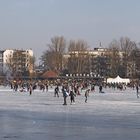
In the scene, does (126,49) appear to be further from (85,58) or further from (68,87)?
(68,87)

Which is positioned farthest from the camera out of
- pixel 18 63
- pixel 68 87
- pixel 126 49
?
pixel 18 63

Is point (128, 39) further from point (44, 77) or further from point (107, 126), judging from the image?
point (107, 126)

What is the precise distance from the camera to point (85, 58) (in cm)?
12212

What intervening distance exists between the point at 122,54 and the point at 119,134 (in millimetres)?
94000

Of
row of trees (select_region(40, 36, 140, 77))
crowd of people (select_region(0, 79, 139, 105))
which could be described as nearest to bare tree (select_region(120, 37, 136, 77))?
row of trees (select_region(40, 36, 140, 77))

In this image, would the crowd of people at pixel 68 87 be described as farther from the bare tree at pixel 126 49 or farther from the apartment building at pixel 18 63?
the apartment building at pixel 18 63

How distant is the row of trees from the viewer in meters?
105

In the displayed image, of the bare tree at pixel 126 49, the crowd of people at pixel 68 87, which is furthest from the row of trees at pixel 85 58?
the crowd of people at pixel 68 87

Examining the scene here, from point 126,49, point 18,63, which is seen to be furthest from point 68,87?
point 18,63

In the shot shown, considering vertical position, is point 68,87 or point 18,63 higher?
point 18,63

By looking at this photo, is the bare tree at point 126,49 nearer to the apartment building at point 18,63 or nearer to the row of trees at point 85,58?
the row of trees at point 85,58

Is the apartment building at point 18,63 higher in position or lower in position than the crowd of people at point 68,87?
higher

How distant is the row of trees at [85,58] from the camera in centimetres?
10504

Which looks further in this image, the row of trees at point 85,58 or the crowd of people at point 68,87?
the row of trees at point 85,58
